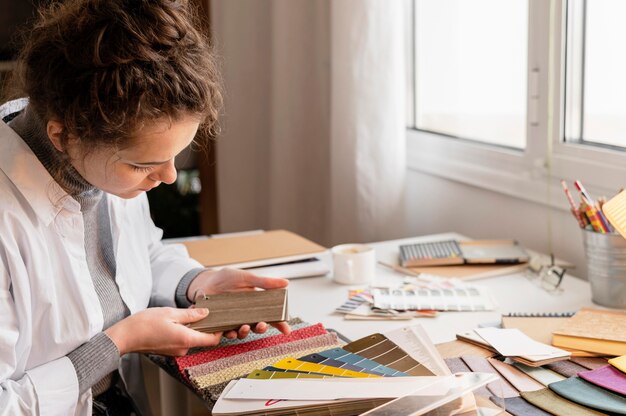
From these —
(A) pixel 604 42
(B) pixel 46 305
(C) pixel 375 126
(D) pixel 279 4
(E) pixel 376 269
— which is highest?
(D) pixel 279 4

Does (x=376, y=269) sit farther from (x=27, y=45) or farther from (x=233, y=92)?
(x=233, y=92)

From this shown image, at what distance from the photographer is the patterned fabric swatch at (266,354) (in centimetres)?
113

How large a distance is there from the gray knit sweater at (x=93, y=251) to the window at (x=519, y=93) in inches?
32.5

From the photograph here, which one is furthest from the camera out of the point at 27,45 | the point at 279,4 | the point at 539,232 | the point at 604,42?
the point at 279,4

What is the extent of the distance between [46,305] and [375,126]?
1.17m

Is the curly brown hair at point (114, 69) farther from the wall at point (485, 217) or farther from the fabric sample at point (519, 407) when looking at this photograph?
the wall at point (485, 217)

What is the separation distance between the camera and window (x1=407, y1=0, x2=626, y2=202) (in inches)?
63.8

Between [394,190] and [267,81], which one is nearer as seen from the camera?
[394,190]

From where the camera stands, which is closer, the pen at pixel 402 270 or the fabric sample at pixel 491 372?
the fabric sample at pixel 491 372

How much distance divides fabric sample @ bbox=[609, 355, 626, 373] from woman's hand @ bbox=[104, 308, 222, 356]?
56 centimetres

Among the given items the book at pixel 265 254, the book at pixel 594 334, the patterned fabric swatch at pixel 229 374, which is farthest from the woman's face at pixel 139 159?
the book at pixel 594 334

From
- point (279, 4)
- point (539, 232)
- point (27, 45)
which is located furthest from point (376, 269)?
point (279, 4)

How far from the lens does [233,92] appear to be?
260 centimetres

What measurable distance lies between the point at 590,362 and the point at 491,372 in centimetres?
15
